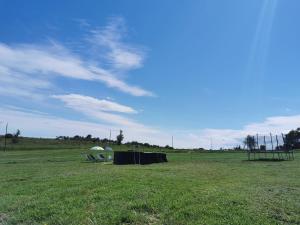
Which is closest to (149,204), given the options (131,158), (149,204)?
(149,204)

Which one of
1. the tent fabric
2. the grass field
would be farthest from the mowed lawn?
the tent fabric

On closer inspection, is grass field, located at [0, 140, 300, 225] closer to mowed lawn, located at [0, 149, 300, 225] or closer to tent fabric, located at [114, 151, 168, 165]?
mowed lawn, located at [0, 149, 300, 225]

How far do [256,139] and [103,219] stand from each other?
140 ft

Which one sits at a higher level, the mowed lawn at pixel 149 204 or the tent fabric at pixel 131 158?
the tent fabric at pixel 131 158

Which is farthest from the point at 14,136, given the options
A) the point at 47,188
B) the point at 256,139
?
the point at 47,188

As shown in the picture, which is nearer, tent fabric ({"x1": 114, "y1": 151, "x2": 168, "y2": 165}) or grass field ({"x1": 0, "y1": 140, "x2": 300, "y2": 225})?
grass field ({"x1": 0, "y1": 140, "x2": 300, "y2": 225})

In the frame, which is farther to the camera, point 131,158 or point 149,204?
point 131,158

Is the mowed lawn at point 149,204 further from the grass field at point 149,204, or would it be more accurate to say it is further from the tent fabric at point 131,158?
the tent fabric at point 131,158

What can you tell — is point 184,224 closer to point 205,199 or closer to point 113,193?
point 205,199

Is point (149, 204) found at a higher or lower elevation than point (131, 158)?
lower

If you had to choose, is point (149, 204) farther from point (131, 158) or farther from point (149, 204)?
point (131, 158)

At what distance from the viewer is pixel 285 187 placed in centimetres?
1273

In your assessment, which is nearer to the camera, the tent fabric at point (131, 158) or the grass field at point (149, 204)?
the grass field at point (149, 204)

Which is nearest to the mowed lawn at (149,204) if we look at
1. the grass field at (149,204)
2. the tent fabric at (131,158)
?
the grass field at (149,204)
